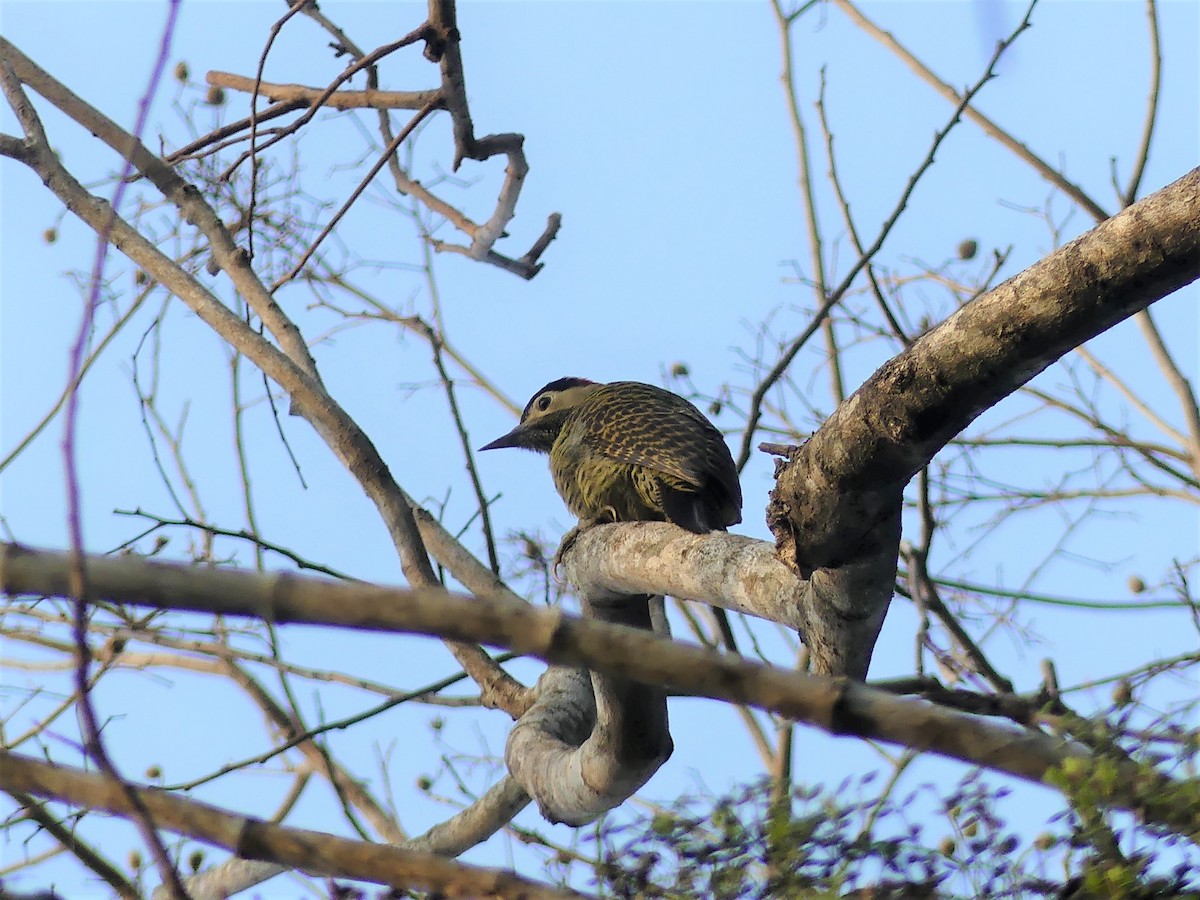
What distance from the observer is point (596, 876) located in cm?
208

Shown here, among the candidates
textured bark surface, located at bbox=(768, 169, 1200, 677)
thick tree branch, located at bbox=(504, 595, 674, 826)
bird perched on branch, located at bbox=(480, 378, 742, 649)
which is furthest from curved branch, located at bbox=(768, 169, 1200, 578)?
bird perched on branch, located at bbox=(480, 378, 742, 649)

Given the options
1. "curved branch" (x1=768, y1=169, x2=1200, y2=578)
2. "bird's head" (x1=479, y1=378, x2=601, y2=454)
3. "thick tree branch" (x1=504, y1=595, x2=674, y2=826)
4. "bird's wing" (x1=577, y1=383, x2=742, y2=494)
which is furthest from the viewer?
"bird's head" (x1=479, y1=378, x2=601, y2=454)

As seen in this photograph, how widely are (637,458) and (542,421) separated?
1.57 meters

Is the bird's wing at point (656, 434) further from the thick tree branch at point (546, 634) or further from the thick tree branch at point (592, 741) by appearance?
the thick tree branch at point (546, 634)

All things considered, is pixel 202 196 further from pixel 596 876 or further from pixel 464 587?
pixel 596 876

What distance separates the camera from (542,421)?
688 centimetres

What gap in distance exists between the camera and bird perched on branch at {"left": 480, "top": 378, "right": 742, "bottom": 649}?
17.1 ft

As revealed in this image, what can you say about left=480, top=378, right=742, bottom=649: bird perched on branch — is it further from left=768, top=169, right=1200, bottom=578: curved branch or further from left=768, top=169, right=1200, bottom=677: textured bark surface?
left=768, top=169, right=1200, bottom=578: curved branch

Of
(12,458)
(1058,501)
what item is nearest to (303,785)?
(12,458)

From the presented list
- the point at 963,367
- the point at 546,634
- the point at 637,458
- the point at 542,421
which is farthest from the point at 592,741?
the point at 542,421

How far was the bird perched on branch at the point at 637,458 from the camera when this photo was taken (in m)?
5.22

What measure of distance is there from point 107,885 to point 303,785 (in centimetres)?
312

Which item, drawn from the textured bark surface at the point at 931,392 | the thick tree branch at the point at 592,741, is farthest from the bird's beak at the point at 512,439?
the textured bark surface at the point at 931,392

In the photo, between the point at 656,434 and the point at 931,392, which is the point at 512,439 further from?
the point at 931,392
